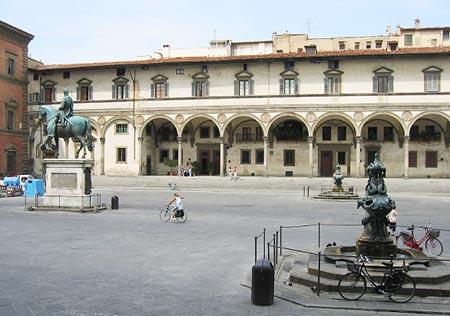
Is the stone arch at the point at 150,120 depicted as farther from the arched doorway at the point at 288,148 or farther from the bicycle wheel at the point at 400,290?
the bicycle wheel at the point at 400,290

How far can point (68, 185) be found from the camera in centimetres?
2198

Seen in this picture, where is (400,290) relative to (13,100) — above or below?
below

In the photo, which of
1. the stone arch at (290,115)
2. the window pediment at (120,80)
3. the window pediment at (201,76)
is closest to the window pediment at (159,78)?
the window pediment at (120,80)

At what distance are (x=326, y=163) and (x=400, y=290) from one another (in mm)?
37764

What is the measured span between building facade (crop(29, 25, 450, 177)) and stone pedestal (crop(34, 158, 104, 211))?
2222 cm

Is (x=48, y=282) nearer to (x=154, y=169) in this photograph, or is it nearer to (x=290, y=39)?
(x=154, y=169)

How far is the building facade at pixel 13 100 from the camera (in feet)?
146

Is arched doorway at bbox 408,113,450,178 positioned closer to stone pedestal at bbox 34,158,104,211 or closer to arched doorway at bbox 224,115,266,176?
arched doorway at bbox 224,115,266,176

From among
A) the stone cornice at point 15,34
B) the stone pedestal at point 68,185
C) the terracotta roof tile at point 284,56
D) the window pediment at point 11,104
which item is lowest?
the stone pedestal at point 68,185

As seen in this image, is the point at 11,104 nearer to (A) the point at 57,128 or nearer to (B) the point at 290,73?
(B) the point at 290,73

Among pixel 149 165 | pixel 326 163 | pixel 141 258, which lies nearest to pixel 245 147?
pixel 326 163

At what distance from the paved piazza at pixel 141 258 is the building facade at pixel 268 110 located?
20.7 m

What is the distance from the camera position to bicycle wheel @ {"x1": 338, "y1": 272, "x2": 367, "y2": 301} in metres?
8.35

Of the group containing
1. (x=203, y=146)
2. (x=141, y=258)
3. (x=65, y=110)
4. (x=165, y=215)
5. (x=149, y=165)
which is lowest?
(x=141, y=258)
